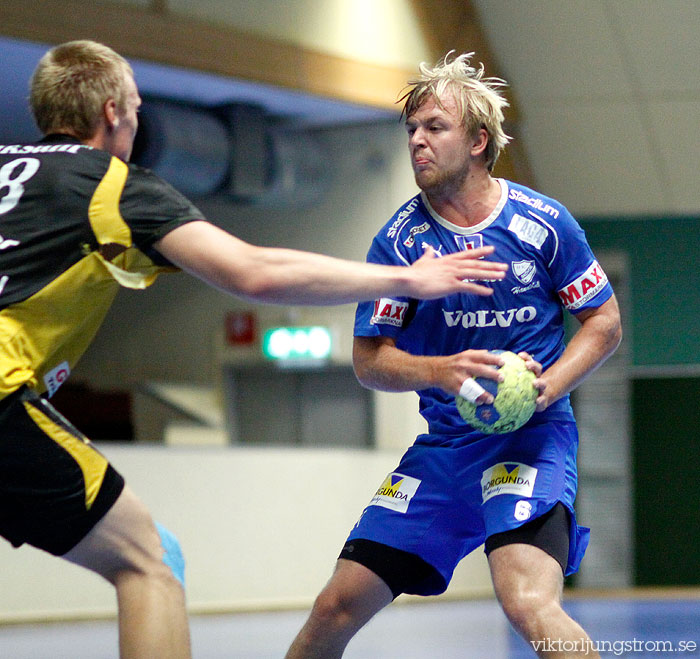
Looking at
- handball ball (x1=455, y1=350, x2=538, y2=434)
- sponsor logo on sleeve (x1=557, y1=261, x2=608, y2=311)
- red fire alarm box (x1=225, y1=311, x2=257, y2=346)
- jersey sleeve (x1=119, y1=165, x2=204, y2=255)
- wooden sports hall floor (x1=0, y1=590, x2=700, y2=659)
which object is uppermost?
red fire alarm box (x1=225, y1=311, x2=257, y2=346)

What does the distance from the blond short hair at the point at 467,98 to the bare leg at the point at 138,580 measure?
1684mm

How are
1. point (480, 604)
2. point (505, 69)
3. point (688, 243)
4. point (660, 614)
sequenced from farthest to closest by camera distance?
point (688, 243) < point (505, 69) < point (480, 604) < point (660, 614)

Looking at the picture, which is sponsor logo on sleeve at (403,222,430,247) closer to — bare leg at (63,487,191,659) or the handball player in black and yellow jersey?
the handball player in black and yellow jersey

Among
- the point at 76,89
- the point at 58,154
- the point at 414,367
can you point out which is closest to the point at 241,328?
the point at 414,367

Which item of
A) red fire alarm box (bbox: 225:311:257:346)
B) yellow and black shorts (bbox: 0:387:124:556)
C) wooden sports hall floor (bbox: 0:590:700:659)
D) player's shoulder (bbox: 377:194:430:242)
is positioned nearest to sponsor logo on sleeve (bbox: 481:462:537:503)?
player's shoulder (bbox: 377:194:430:242)

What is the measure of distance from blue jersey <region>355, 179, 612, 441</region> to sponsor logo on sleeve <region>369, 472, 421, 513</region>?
0.21 meters

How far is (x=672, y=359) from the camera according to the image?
11.8 m

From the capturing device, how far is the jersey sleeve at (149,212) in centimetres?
298

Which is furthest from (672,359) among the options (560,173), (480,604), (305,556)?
(305,556)

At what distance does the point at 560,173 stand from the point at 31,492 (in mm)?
9492

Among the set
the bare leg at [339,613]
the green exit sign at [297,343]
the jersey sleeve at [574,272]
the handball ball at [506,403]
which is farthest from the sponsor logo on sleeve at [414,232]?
the green exit sign at [297,343]

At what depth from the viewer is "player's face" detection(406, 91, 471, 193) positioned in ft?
12.3

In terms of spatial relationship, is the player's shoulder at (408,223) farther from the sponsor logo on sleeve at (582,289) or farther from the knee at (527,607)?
the knee at (527,607)

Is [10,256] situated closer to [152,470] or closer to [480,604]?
[152,470]
